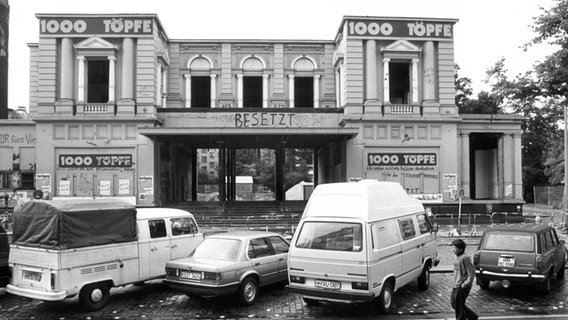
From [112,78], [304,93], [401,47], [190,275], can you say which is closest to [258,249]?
[190,275]

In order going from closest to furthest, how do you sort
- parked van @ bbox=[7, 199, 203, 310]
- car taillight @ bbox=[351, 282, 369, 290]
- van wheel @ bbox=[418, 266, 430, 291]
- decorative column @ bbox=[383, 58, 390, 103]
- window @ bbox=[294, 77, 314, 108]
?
car taillight @ bbox=[351, 282, 369, 290]
parked van @ bbox=[7, 199, 203, 310]
van wheel @ bbox=[418, 266, 430, 291]
decorative column @ bbox=[383, 58, 390, 103]
window @ bbox=[294, 77, 314, 108]

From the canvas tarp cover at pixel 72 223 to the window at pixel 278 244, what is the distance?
125 inches

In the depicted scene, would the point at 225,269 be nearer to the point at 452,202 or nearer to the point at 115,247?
the point at 115,247

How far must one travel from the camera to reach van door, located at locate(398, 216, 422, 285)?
33.5ft

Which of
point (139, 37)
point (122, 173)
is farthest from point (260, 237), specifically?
point (139, 37)

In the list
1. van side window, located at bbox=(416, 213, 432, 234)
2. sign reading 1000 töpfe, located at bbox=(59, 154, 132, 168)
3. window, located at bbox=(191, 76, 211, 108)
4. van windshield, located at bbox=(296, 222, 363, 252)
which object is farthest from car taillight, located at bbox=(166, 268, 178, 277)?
window, located at bbox=(191, 76, 211, 108)

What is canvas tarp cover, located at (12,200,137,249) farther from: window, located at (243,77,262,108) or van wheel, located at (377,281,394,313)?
window, located at (243,77,262,108)

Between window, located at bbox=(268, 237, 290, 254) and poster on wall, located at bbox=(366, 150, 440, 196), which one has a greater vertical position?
poster on wall, located at bbox=(366, 150, 440, 196)

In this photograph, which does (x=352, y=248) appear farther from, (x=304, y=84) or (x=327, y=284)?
(x=304, y=84)

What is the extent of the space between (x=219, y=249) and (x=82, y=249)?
2.82 metres

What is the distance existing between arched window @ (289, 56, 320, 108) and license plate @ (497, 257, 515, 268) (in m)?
25.2

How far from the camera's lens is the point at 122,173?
29141 mm

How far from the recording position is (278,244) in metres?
11.3

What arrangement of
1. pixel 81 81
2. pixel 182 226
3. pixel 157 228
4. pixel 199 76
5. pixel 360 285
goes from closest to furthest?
pixel 360 285 < pixel 157 228 < pixel 182 226 < pixel 81 81 < pixel 199 76
